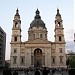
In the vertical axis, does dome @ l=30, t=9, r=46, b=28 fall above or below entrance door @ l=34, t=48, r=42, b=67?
above

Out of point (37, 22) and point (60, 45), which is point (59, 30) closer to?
point (60, 45)

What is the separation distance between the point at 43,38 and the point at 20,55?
30.1 feet

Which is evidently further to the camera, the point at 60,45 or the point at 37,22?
the point at 37,22

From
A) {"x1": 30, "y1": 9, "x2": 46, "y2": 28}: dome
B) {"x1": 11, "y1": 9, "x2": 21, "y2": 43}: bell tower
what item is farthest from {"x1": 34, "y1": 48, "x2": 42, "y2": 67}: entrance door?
{"x1": 30, "y1": 9, "x2": 46, "y2": 28}: dome

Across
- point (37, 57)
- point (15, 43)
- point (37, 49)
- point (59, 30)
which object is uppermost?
point (59, 30)

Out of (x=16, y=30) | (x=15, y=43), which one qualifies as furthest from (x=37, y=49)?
(x=16, y=30)

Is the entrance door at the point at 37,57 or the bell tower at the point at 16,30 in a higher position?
the bell tower at the point at 16,30

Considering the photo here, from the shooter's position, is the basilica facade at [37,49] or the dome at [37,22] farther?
the dome at [37,22]

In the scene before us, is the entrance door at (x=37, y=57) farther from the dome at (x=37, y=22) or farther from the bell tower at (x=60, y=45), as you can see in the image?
the dome at (x=37, y=22)

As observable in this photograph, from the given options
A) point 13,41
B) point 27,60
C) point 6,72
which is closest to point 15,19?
point 13,41

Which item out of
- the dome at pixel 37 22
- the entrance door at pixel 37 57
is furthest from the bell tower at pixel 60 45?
the dome at pixel 37 22

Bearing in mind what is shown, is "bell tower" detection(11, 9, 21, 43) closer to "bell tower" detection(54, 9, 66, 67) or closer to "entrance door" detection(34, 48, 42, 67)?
"entrance door" detection(34, 48, 42, 67)

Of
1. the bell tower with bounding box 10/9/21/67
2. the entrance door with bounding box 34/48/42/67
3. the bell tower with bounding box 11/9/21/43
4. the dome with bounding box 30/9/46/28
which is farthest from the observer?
the dome with bounding box 30/9/46/28

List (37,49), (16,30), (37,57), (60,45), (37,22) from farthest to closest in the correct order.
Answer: (37,22), (37,57), (37,49), (16,30), (60,45)
